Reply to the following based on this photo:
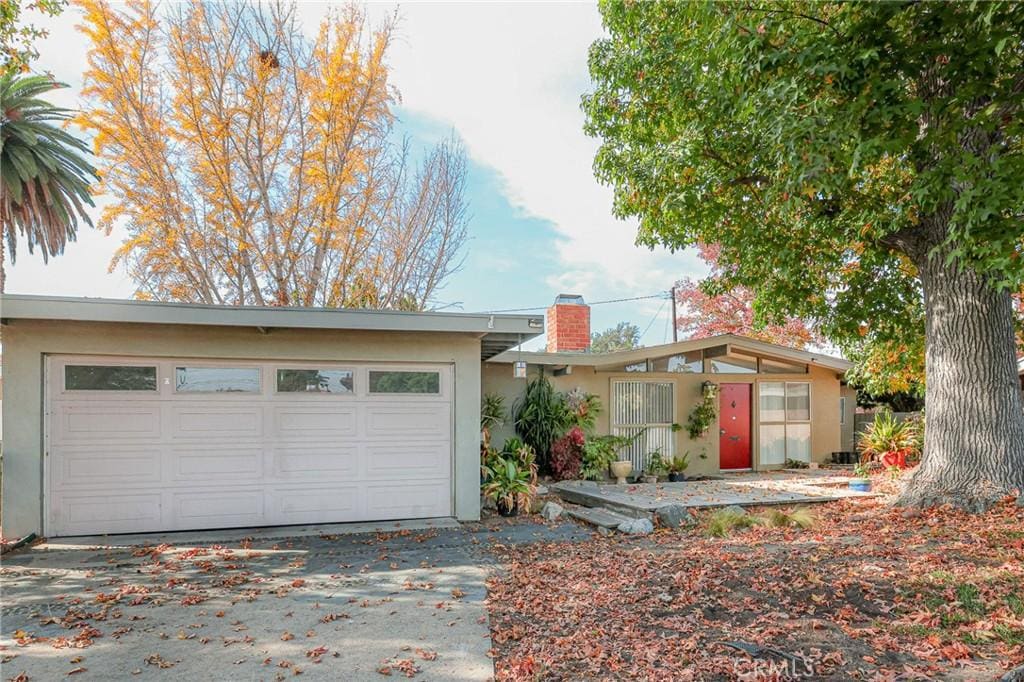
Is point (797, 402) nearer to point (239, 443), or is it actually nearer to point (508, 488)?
point (508, 488)

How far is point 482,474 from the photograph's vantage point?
840 cm

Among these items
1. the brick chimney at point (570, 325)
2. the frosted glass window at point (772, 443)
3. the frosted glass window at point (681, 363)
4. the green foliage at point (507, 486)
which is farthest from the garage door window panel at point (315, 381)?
the frosted glass window at point (772, 443)

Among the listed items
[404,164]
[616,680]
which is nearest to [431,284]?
[404,164]

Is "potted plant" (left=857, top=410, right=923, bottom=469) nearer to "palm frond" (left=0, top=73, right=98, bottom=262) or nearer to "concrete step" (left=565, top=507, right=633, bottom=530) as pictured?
"concrete step" (left=565, top=507, right=633, bottom=530)

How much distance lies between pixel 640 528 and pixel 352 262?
30.8 ft

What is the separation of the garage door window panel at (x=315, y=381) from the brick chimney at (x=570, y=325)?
5401 millimetres

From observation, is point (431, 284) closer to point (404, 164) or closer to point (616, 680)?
point (404, 164)

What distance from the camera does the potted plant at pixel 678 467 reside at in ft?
→ 38.7

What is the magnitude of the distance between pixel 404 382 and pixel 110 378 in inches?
130

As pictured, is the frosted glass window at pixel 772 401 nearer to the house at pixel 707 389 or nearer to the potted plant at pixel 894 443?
the house at pixel 707 389

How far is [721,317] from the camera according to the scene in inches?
825

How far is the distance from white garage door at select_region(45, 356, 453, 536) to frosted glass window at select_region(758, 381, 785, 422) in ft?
28.0

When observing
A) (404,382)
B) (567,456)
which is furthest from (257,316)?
(567,456)

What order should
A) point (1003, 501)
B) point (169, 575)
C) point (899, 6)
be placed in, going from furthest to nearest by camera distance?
1. point (1003, 501)
2. point (169, 575)
3. point (899, 6)
